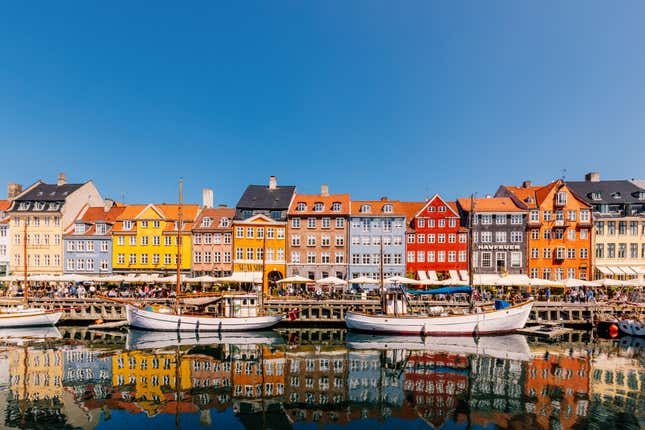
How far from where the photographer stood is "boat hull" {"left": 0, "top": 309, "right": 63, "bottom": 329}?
38406 millimetres

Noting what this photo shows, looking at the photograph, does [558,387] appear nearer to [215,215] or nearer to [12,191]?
[215,215]

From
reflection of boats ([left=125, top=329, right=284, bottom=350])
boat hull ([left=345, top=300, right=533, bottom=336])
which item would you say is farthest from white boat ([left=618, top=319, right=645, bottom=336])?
reflection of boats ([left=125, top=329, right=284, bottom=350])

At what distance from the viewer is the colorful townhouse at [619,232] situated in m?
53.8

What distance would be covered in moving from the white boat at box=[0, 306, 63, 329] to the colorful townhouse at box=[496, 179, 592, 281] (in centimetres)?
5440

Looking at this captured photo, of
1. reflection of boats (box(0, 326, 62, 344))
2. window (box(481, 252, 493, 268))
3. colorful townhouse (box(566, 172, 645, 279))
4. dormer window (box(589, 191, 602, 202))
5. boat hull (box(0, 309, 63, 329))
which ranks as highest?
dormer window (box(589, 191, 602, 202))

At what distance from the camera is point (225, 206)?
62.2m

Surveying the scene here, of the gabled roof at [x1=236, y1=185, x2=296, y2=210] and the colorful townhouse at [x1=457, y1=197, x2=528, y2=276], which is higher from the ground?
Result: the gabled roof at [x1=236, y1=185, x2=296, y2=210]

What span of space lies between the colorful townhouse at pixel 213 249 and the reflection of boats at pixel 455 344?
23493 mm

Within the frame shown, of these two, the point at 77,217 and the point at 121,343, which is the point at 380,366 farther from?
the point at 77,217

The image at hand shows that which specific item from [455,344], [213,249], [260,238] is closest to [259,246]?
[260,238]

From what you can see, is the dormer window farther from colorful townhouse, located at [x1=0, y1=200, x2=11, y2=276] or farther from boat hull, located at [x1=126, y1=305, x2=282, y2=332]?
colorful townhouse, located at [x1=0, y1=200, x2=11, y2=276]

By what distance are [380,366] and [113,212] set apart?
48743 millimetres

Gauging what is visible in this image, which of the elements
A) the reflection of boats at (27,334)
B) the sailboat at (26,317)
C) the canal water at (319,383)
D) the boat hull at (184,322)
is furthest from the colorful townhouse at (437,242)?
the sailboat at (26,317)

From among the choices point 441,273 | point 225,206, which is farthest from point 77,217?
point 441,273
